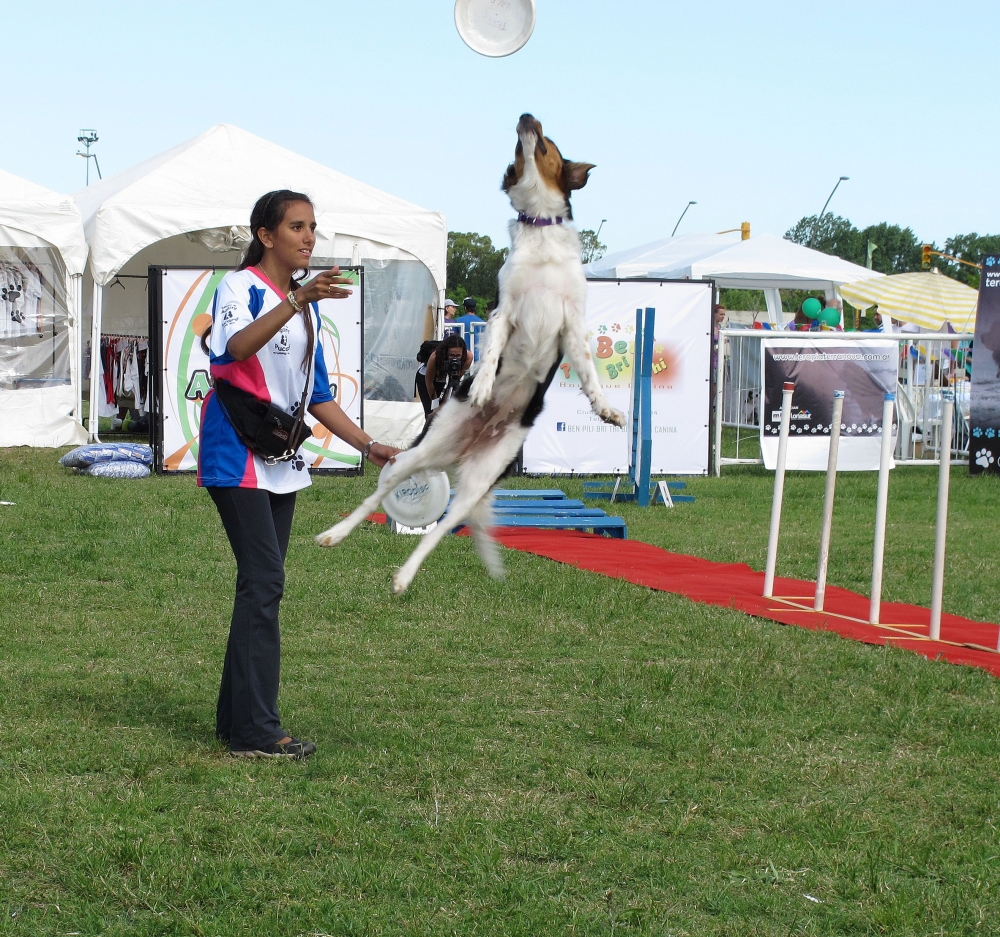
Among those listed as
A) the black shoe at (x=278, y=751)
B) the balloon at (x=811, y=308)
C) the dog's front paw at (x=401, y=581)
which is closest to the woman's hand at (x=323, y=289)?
the dog's front paw at (x=401, y=581)

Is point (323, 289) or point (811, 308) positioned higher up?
point (811, 308)

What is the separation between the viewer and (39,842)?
344 centimetres

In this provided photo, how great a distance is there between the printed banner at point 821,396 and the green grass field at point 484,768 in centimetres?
653

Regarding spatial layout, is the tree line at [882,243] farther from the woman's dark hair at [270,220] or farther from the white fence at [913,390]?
the woman's dark hair at [270,220]

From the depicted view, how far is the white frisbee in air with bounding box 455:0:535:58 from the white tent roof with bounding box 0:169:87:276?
1370cm

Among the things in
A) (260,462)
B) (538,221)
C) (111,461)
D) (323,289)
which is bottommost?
(111,461)

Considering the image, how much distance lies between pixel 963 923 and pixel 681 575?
5.09 m

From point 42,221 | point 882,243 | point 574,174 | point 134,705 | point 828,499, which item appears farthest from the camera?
point 882,243

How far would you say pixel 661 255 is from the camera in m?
24.7

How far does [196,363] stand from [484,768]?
33.0 ft

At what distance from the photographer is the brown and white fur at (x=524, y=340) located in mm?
3836

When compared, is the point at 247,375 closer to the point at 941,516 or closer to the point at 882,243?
the point at 941,516

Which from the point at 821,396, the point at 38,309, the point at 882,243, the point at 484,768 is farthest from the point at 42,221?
the point at 882,243

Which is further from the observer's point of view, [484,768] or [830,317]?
[830,317]
